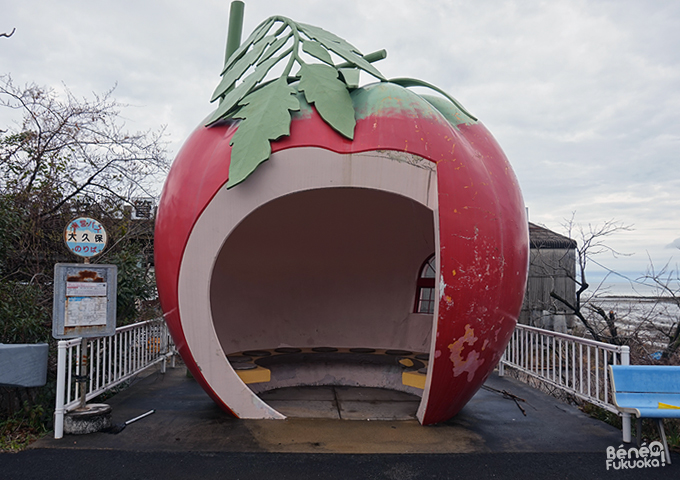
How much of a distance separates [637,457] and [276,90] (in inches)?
184

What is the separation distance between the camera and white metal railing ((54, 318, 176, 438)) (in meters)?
4.36

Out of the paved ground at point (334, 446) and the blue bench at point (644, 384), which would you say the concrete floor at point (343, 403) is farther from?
the blue bench at point (644, 384)

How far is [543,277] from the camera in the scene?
558 inches

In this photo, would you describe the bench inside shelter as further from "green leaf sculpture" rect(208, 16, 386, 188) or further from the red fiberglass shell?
"green leaf sculpture" rect(208, 16, 386, 188)

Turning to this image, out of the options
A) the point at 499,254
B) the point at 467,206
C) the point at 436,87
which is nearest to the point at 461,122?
the point at 436,87

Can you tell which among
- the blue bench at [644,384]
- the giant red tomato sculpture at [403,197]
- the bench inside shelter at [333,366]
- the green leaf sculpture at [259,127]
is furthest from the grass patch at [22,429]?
the blue bench at [644,384]

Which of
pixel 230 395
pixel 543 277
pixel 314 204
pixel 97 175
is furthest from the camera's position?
pixel 543 277

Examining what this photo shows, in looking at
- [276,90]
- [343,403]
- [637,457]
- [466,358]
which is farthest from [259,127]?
[637,457]

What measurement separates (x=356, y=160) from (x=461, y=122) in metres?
1.45

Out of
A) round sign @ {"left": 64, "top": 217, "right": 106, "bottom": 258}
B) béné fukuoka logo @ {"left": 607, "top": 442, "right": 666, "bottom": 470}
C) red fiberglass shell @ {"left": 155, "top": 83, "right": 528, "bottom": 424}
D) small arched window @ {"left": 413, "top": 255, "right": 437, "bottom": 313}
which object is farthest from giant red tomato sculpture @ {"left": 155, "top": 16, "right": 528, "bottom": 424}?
small arched window @ {"left": 413, "top": 255, "right": 437, "bottom": 313}

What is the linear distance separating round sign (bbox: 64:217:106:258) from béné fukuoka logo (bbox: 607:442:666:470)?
16.8ft

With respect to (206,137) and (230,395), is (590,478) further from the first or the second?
(206,137)

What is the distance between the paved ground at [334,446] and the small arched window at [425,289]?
6.36 ft

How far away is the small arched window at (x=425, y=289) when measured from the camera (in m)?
7.27
